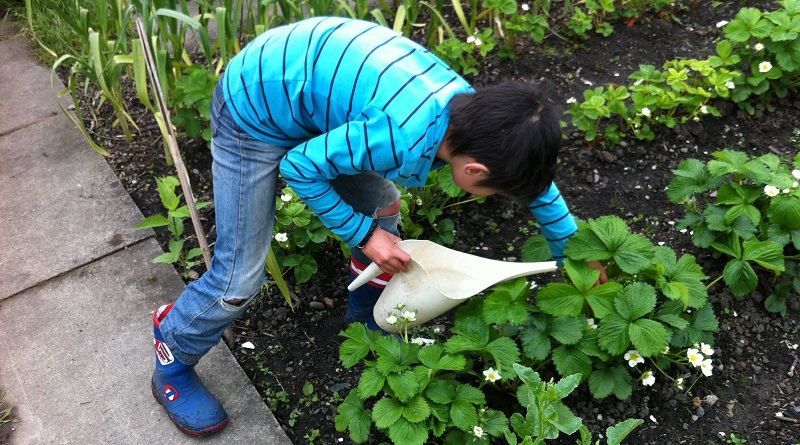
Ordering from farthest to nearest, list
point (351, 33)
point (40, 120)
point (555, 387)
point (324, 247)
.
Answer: point (40, 120), point (324, 247), point (351, 33), point (555, 387)

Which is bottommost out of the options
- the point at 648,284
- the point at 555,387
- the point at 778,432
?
the point at 778,432

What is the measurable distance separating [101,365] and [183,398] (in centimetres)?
36

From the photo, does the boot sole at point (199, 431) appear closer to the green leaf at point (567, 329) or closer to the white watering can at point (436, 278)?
the white watering can at point (436, 278)

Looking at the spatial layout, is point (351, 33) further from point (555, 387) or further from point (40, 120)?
point (40, 120)

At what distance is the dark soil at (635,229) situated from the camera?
1971 millimetres

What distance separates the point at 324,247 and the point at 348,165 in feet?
3.28

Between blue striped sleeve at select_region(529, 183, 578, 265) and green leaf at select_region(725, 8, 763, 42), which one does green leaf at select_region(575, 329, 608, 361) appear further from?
green leaf at select_region(725, 8, 763, 42)

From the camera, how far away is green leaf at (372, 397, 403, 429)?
1.68 meters

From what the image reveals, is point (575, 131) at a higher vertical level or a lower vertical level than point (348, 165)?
lower

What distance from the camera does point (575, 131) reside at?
2820 millimetres

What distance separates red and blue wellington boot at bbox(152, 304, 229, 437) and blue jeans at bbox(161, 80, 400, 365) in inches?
3.2

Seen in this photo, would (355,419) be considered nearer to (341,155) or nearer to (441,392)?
(441,392)

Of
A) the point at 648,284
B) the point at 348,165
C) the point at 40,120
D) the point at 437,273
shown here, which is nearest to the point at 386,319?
the point at 437,273

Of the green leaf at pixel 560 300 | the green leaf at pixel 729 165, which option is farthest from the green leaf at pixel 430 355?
the green leaf at pixel 729 165
